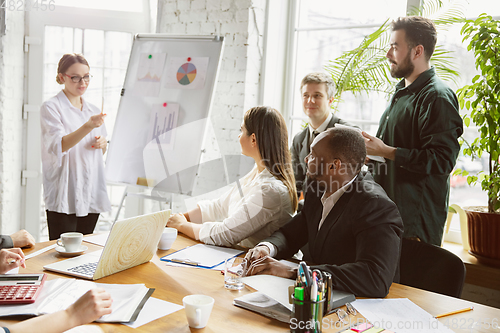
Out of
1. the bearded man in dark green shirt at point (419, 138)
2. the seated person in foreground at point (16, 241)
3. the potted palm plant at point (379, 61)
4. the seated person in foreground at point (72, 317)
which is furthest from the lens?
the potted palm plant at point (379, 61)

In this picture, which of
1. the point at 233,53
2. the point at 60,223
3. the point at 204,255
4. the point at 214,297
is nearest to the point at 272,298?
the point at 214,297

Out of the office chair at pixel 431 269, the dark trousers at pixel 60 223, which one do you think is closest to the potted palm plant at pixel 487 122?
the office chair at pixel 431 269

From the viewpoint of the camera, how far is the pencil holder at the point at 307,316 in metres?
1.05

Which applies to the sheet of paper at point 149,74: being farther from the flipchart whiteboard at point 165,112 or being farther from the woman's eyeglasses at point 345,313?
the woman's eyeglasses at point 345,313

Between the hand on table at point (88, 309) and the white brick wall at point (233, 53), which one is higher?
the white brick wall at point (233, 53)

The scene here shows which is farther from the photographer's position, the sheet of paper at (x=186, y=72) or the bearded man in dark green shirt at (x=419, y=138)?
the sheet of paper at (x=186, y=72)

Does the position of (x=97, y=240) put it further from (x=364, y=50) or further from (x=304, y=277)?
(x=364, y=50)

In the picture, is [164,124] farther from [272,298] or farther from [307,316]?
[307,316]

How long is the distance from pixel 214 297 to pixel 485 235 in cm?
173

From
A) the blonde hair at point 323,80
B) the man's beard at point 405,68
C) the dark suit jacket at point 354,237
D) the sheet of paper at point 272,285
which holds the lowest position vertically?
the sheet of paper at point 272,285

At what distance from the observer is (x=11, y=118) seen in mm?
3289

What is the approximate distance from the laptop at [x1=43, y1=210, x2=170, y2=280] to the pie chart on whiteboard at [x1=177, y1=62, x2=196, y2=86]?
5.34 feet

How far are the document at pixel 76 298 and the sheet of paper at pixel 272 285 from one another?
0.31m

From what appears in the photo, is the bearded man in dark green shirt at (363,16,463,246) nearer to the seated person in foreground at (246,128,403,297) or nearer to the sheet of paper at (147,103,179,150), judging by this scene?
the seated person in foreground at (246,128,403,297)
